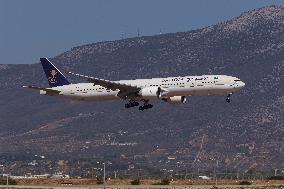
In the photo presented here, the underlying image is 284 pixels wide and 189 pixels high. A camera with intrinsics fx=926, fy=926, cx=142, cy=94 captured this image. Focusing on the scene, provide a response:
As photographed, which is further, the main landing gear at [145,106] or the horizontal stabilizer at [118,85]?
the main landing gear at [145,106]

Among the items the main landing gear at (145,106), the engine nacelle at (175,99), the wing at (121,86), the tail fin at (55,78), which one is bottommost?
the main landing gear at (145,106)

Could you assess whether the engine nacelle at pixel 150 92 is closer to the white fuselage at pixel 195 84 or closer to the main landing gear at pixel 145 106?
the white fuselage at pixel 195 84

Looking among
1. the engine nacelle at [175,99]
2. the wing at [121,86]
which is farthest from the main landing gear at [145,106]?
the engine nacelle at [175,99]

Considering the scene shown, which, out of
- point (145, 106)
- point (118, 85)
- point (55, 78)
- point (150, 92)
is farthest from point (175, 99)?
point (55, 78)

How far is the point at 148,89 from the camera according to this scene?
141m

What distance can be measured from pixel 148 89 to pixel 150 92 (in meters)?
0.93

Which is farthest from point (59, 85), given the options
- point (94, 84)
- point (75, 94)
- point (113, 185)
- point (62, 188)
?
point (62, 188)

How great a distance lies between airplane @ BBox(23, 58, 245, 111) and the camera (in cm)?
13788

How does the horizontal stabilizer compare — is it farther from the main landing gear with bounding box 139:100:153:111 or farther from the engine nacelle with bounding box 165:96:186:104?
the engine nacelle with bounding box 165:96:186:104

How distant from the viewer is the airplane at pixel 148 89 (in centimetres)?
13788

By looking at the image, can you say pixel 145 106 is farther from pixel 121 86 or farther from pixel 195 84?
pixel 195 84

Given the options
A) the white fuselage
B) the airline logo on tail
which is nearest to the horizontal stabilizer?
the white fuselage

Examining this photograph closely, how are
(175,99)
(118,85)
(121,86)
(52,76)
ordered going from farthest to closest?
(52,76)
(175,99)
(121,86)
(118,85)

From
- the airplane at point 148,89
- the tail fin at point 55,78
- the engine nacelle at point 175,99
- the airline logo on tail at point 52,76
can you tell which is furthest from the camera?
the airline logo on tail at point 52,76
